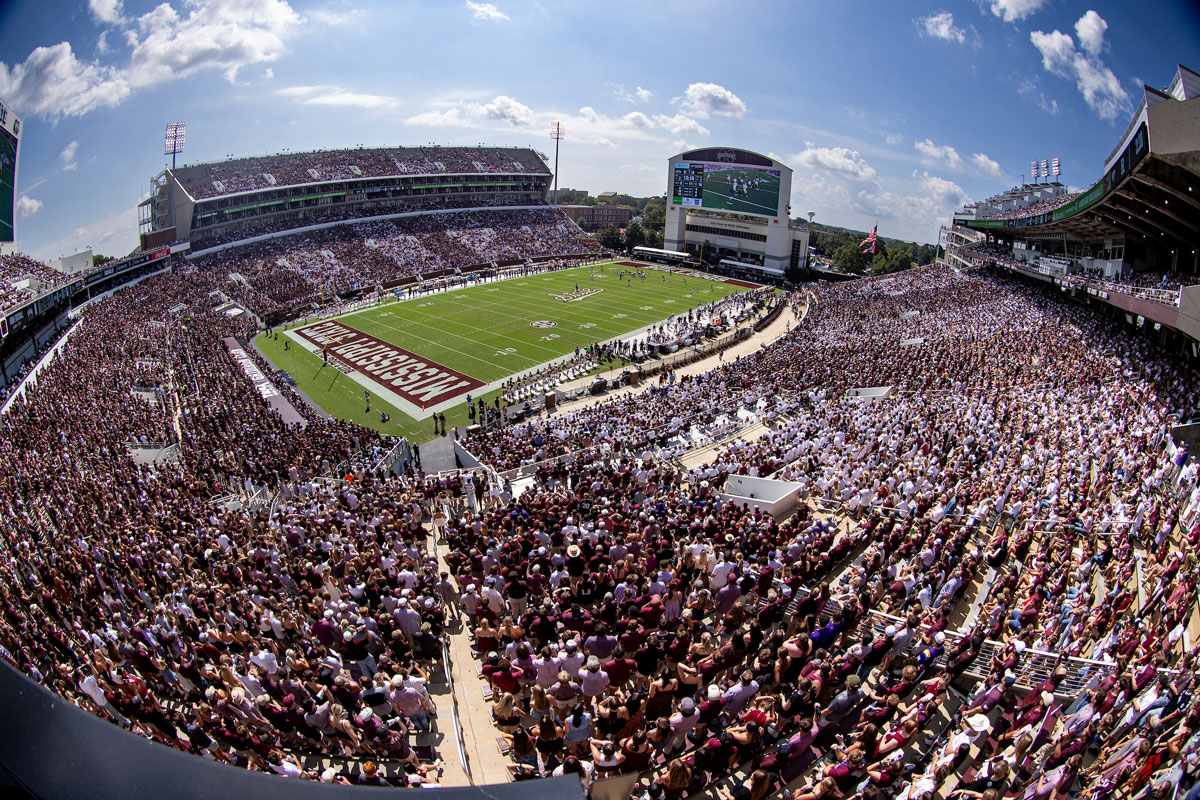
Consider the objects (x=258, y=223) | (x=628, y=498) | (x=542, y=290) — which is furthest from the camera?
(x=258, y=223)

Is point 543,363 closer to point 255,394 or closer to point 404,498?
point 255,394

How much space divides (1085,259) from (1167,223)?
12.8 metres

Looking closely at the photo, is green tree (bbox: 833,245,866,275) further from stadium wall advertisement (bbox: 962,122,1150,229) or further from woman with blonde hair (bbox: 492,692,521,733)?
woman with blonde hair (bbox: 492,692,521,733)

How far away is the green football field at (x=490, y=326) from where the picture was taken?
3056 cm

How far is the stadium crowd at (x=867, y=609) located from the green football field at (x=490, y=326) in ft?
47.5

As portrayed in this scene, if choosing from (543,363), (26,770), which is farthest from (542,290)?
(26,770)

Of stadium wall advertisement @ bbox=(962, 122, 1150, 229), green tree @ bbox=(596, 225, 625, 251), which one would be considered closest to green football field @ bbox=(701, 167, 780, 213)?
green tree @ bbox=(596, 225, 625, 251)

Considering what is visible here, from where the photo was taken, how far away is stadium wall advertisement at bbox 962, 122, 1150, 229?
1862 cm

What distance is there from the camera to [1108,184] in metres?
24.1

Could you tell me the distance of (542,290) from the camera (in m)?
56.3

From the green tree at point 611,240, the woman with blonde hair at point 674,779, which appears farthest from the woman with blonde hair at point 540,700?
the green tree at point 611,240

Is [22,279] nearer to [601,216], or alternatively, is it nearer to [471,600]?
[471,600]

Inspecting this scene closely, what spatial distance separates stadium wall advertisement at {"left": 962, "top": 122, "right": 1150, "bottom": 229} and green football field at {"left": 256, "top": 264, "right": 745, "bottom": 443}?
24.3 m

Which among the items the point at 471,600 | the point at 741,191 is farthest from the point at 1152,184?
the point at 741,191
